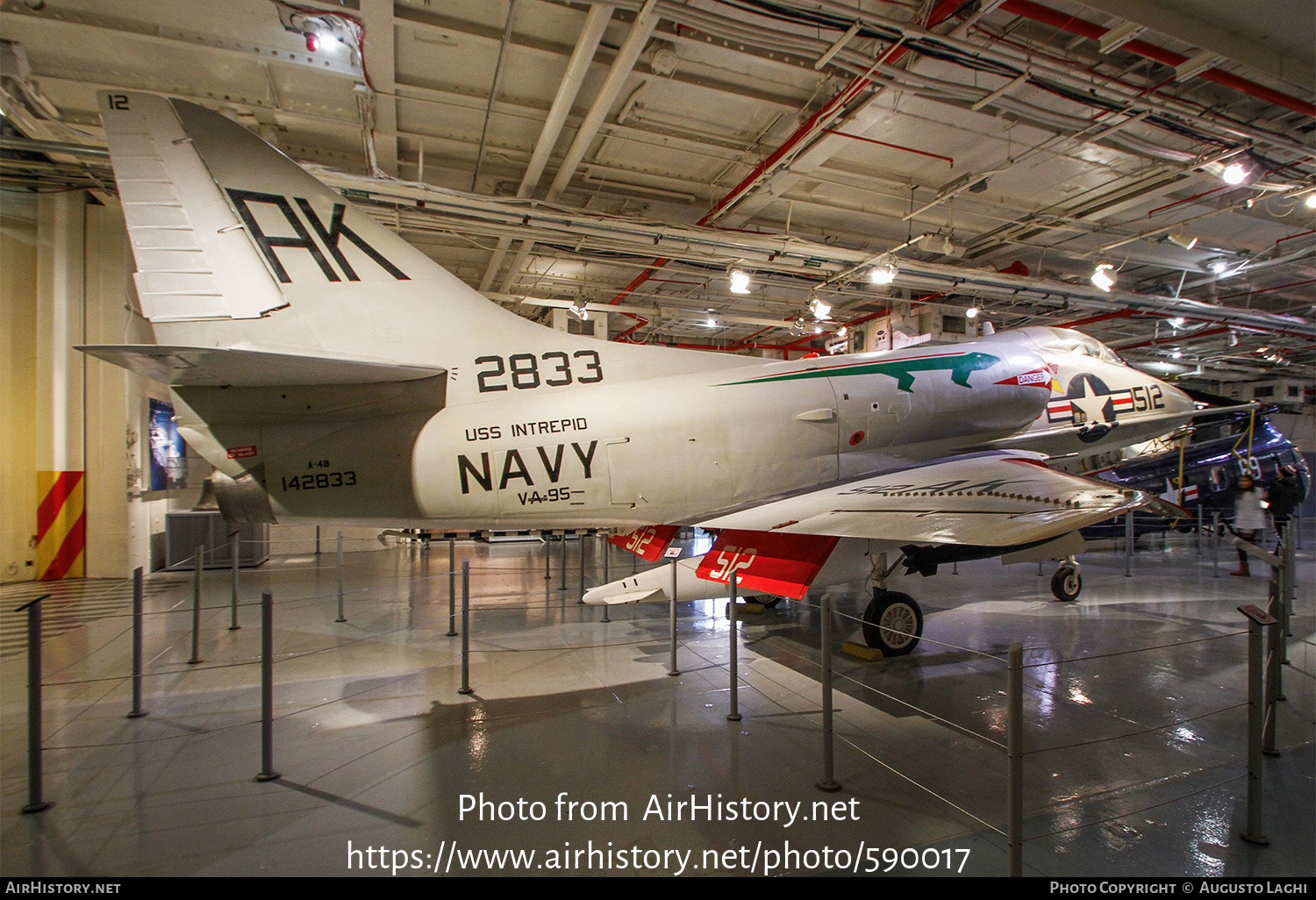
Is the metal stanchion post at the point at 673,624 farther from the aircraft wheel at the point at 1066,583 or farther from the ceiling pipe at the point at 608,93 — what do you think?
the aircraft wheel at the point at 1066,583

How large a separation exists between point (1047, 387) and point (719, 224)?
5561 mm

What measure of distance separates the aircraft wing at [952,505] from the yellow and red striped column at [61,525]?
1112cm

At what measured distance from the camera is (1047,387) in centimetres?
678

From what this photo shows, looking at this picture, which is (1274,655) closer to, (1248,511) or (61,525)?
(1248,511)

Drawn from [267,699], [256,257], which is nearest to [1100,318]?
[256,257]

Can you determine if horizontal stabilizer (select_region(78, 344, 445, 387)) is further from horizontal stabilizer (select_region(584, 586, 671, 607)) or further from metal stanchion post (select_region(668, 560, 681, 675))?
metal stanchion post (select_region(668, 560, 681, 675))

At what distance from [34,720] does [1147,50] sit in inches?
398

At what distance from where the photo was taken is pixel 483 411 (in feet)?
15.1

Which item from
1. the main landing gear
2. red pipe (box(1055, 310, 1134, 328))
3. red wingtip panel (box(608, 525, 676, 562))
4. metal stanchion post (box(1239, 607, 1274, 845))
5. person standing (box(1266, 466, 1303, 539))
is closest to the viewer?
metal stanchion post (box(1239, 607, 1274, 845))

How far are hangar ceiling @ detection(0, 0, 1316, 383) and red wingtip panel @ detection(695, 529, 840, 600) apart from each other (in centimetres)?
456

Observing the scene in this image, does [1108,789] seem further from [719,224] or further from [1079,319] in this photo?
[1079,319]

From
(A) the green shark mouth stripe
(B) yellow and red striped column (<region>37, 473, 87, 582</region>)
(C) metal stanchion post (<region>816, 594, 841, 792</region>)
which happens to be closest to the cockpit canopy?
(A) the green shark mouth stripe

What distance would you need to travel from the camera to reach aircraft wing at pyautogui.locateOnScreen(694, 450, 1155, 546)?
3846mm

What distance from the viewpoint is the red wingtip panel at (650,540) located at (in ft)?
20.5
